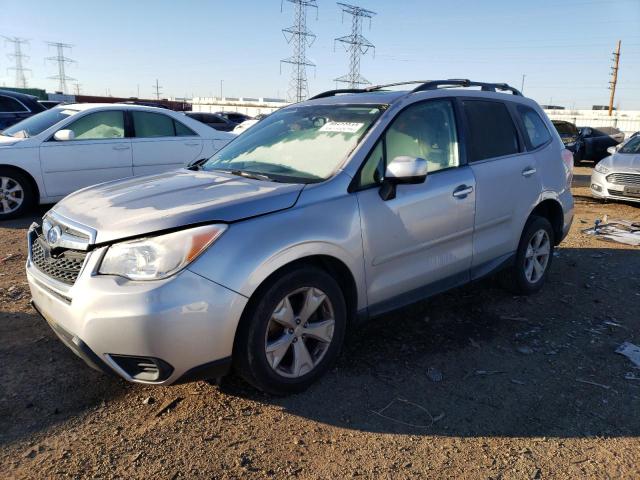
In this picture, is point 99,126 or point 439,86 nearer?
point 439,86

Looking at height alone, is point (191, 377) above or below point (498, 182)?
below

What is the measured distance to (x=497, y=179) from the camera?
14.1 ft

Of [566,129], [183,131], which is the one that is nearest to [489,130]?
[183,131]

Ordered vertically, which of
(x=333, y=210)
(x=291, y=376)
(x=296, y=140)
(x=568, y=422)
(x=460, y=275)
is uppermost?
(x=296, y=140)

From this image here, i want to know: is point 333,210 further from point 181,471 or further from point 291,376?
point 181,471

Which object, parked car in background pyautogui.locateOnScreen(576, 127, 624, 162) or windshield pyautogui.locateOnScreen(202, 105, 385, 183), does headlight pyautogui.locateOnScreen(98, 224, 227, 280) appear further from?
parked car in background pyautogui.locateOnScreen(576, 127, 624, 162)

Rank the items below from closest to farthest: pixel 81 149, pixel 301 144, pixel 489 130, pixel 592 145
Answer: pixel 301 144
pixel 489 130
pixel 81 149
pixel 592 145

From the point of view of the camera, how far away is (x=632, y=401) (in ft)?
10.7

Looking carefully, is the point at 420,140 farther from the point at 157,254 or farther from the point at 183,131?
the point at 183,131

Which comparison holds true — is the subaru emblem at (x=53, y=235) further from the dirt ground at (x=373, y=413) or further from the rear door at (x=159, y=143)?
the rear door at (x=159, y=143)

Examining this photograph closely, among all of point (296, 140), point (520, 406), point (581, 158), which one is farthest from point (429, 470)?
point (581, 158)

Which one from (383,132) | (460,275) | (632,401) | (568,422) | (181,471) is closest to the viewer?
(181,471)

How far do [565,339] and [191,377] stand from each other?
2875 millimetres

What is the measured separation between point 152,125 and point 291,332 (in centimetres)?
621
